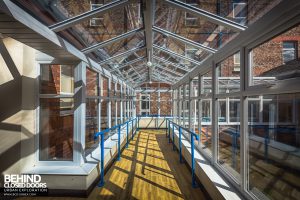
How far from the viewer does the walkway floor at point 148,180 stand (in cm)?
309

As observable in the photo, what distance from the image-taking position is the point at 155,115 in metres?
12.4

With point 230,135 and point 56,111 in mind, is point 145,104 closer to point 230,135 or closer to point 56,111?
point 230,135

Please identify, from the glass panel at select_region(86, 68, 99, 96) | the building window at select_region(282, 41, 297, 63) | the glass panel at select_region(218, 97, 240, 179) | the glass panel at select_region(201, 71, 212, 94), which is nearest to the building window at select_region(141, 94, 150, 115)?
the glass panel at select_region(218, 97, 240, 179)

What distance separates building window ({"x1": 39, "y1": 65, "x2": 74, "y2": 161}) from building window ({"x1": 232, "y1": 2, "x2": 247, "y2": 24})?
2.57m

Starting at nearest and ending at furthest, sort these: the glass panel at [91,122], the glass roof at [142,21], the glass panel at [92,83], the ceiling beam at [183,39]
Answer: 1. the glass roof at [142,21]
2. the ceiling beam at [183,39]
3. the glass panel at [92,83]
4. the glass panel at [91,122]

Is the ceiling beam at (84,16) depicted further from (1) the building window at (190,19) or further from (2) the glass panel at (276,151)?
(2) the glass panel at (276,151)

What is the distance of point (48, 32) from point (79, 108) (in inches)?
56.8

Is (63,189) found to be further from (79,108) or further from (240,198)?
(240,198)

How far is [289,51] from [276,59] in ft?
1.03

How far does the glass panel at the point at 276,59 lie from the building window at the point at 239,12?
1.13ft

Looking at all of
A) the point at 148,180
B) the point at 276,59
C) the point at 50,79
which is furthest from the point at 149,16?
the point at 148,180

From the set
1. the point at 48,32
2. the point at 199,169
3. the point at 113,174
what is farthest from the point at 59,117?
the point at 199,169

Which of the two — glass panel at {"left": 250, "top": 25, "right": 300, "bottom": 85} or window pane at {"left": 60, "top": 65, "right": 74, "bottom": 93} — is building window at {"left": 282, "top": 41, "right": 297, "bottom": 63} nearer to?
glass panel at {"left": 250, "top": 25, "right": 300, "bottom": 85}

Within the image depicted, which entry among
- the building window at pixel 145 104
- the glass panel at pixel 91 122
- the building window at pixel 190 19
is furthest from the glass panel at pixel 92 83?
the building window at pixel 145 104
